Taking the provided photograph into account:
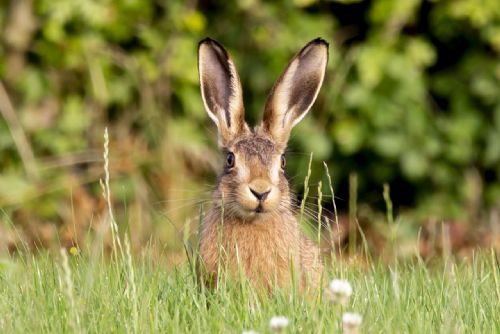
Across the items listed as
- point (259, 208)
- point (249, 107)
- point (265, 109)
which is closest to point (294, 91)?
point (265, 109)

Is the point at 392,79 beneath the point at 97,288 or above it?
above

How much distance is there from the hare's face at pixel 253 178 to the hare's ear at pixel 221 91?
0.16 m

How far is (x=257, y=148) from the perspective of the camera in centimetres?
554

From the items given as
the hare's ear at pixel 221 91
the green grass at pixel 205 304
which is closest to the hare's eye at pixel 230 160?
the hare's ear at pixel 221 91

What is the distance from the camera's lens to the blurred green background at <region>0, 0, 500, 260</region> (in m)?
8.95

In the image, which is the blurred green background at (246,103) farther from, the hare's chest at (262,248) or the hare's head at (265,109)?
the hare's chest at (262,248)

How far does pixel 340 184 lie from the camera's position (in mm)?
9625

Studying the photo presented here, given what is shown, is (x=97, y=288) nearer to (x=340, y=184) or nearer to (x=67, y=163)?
(x=67, y=163)

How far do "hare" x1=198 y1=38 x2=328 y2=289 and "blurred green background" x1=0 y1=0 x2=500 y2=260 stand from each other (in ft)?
9.87

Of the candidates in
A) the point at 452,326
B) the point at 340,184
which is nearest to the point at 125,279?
the point at 452,326

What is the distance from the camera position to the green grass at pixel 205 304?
3.91 m

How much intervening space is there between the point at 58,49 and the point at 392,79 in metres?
2.77

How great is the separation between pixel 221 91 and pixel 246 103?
3474 millimetres

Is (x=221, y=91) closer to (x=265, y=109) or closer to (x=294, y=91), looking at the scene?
(x=265, y=109)
